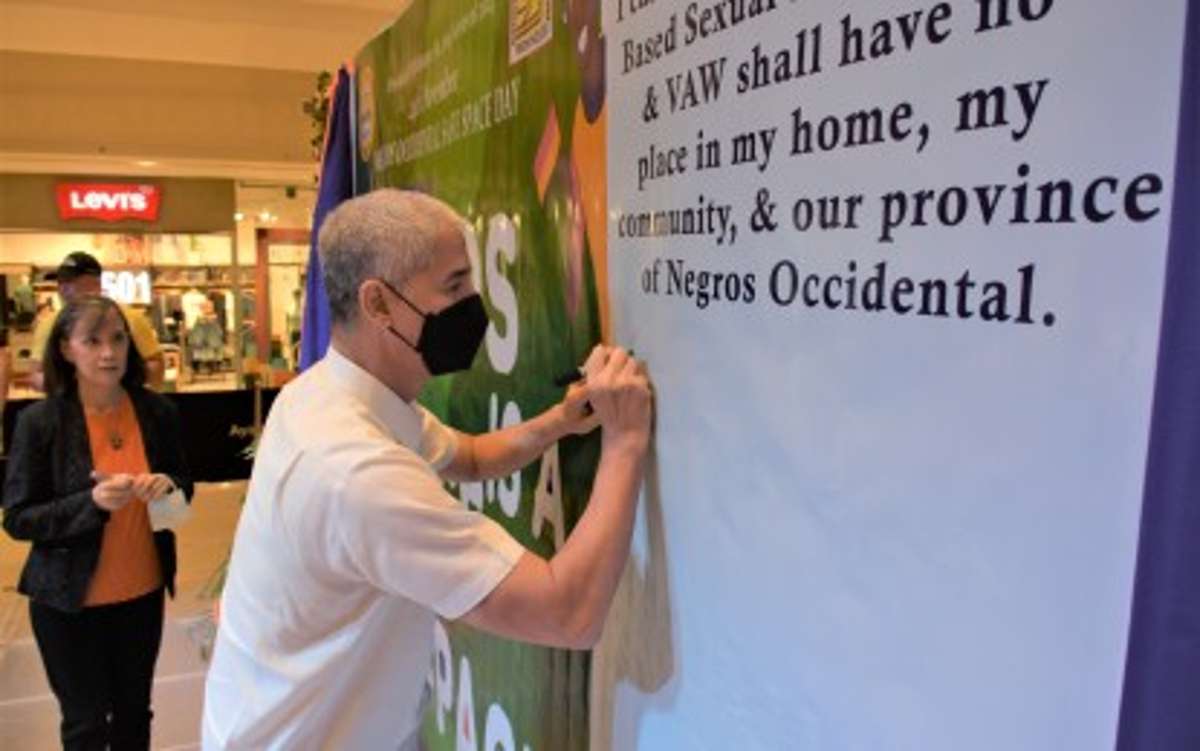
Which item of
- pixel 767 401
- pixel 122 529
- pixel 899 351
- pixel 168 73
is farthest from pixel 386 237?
pixel 168 73

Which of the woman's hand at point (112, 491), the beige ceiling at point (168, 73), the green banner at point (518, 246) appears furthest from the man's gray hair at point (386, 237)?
the beige ceiling at point (168, 73)

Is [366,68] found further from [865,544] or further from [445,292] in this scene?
[865,544]

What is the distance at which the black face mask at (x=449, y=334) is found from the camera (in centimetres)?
131

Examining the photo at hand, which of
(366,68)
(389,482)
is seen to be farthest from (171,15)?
(389,482)

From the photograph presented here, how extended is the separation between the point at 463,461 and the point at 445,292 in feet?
1.54

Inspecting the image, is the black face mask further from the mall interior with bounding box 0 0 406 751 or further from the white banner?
the mall interior with bounding box 0 0 406 751

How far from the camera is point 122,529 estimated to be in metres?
2.72

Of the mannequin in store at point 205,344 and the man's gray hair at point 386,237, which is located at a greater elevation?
the man's gray hair at point 386,237

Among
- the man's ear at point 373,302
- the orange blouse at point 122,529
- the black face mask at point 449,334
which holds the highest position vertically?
the man's ear at point 373,302

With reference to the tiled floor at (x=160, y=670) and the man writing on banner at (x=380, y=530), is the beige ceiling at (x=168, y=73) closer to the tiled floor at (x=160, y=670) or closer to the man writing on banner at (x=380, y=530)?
the tiled floor at (x=160, y=670)

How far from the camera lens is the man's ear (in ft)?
4.19

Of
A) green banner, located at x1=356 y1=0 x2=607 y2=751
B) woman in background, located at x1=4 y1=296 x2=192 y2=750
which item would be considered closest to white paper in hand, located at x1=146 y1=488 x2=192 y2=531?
woman in background, located at x1=4 y1=296 x2=192 y2=750

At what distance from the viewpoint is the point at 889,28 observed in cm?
81

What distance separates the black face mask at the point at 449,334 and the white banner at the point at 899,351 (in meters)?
0.26
